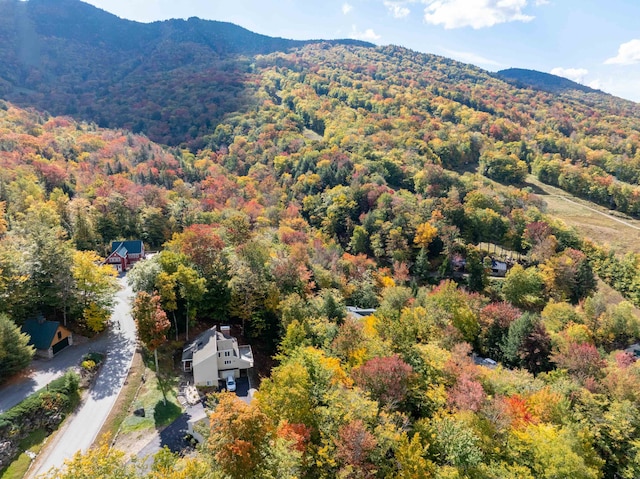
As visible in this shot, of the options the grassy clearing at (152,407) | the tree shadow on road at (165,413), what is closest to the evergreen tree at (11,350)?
the grassy clearing at (152,407)

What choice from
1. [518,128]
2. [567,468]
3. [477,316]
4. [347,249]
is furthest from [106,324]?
[518,128]

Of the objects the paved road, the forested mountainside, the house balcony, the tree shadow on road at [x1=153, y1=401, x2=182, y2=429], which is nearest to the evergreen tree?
the forested mountainside

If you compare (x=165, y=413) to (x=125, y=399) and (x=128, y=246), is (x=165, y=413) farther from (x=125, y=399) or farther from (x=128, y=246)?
(x=128, y=246)

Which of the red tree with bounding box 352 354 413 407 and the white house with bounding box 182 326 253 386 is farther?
the white house with bounding box 182 326 253 386

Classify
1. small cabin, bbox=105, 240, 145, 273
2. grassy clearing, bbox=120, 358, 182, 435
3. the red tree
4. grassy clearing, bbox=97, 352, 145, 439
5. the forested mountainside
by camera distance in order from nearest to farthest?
the forested mountainside < grassy clearing, bbox=97, 352, 145, 439 < the red tree < grassy clearing, bbox=120, 358, 182, 435 < small cabin, bbox=105, 240, 145, 273

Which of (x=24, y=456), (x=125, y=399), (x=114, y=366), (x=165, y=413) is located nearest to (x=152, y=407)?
(x=165, y=413)

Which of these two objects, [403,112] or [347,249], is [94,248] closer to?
[347,249]

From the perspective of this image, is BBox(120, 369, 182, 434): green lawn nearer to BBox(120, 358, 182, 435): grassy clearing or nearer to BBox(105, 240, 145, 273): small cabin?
BBox(120, 358, 182, 435): grassy clearing
